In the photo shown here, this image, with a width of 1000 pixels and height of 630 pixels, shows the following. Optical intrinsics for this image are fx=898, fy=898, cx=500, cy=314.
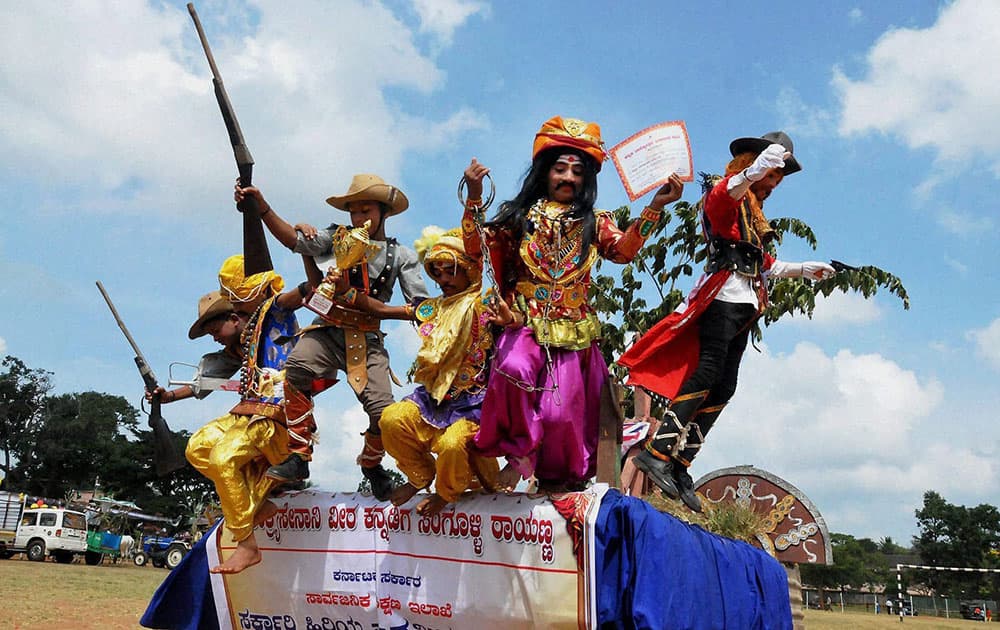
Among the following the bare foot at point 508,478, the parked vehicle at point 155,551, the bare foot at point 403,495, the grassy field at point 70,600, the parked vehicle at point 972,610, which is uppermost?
the bare foot at point 508,478

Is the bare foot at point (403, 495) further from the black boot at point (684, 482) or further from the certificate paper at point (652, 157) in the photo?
the certificate paper at point (652, 157)

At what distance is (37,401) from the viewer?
145 feet

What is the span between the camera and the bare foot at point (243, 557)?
16.1ft

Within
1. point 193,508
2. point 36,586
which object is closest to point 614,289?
point 36,586

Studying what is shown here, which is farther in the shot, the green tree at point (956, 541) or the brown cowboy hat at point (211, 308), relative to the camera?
the green tree at point (956, 541)

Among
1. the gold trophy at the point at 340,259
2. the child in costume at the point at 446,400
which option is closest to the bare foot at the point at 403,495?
the child in costume at the point at 446,400

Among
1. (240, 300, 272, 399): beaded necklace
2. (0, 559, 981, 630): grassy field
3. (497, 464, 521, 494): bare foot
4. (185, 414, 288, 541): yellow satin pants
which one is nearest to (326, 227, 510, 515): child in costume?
(497, 464, 521, 494): bare foot

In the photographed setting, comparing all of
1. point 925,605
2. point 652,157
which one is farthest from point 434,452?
point 925,605

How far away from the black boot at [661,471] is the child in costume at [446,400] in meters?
0.79

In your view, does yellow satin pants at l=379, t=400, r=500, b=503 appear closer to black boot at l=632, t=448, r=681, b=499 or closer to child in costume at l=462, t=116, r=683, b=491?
child in costume at l=462, t=116, r=683, b=491

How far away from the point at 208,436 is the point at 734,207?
326 cm

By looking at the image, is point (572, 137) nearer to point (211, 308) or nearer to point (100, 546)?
point (211, 308)

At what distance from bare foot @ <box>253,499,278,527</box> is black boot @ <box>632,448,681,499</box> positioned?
2278 millimetres

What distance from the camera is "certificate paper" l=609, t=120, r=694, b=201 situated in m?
4.29
